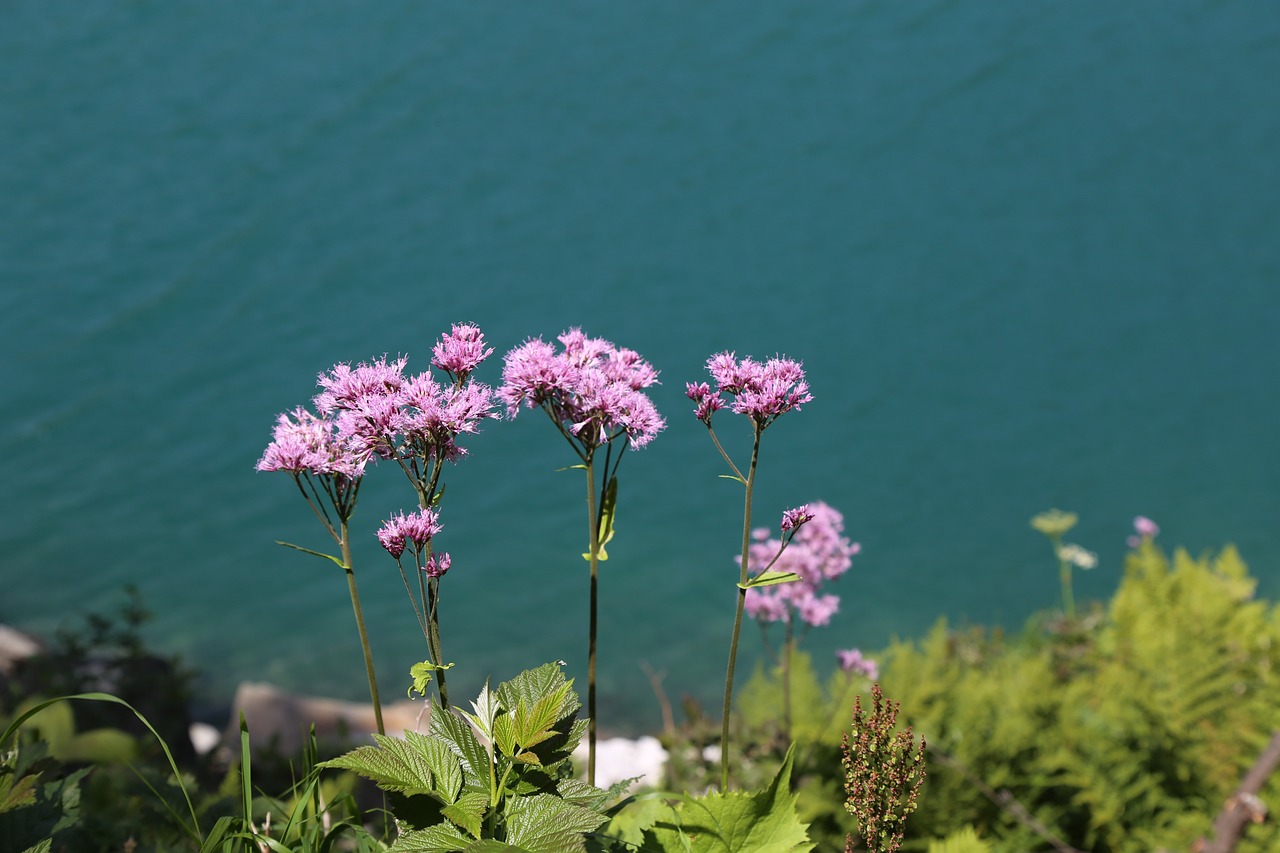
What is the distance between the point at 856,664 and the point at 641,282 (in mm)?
6807

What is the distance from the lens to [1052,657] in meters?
5.29

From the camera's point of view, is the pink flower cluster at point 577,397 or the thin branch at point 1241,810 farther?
the thin branch at point 1241,810

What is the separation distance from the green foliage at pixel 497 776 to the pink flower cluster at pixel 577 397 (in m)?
0.31

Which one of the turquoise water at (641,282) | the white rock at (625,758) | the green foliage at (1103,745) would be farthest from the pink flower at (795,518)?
the turquoise water at (641,282)

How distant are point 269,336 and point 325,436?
814 centimetres

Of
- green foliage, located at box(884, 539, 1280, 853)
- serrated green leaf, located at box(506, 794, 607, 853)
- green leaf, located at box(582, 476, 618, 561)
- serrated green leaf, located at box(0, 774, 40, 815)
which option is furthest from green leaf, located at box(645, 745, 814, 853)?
green foliage, located at box(884, 539, 1280, 853)

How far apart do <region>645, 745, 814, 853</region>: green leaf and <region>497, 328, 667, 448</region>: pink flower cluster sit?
0.48 metres

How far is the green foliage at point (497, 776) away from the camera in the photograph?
1.19 meters

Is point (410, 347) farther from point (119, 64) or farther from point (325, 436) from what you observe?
point (325, 436)

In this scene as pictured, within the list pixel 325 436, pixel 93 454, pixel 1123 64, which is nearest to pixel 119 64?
pixel 93 454

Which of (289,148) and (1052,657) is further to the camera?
(289,148)

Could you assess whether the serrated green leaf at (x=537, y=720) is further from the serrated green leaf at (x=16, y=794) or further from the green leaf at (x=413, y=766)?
the serrated green leaf at (x=16, y=794)

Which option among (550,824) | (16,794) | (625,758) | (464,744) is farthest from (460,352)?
(625,758)

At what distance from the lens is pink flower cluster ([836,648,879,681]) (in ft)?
10.1
